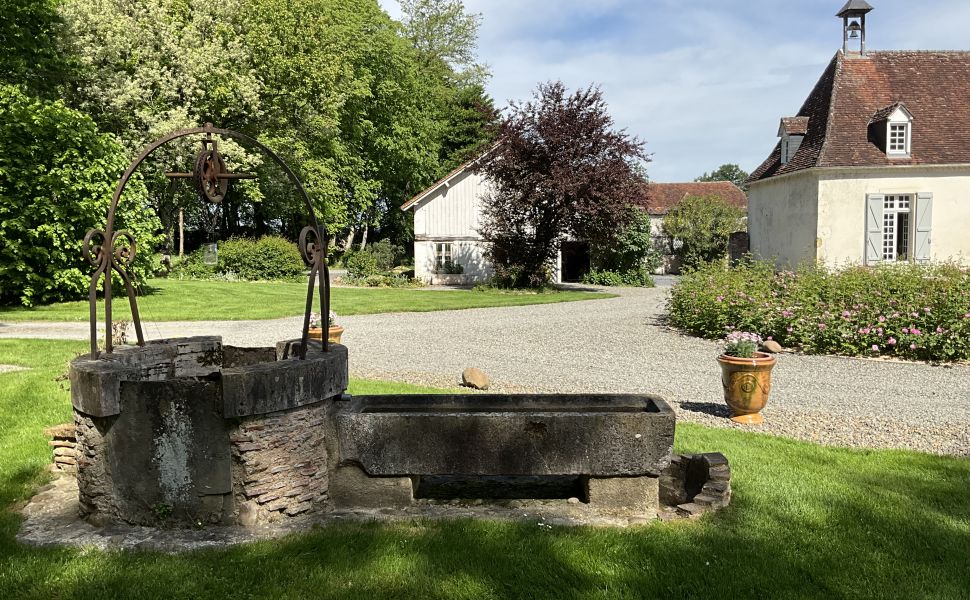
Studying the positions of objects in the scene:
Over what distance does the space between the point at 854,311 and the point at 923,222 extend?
12308mm

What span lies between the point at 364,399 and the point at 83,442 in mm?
1795

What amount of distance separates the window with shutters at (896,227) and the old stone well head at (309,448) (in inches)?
792

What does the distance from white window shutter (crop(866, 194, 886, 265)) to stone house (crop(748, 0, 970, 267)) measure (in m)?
0.03

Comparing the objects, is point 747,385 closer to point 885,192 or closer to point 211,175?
point 211,175

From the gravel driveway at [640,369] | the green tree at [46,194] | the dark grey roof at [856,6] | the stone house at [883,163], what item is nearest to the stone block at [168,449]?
the gravel driveway at [640,369]

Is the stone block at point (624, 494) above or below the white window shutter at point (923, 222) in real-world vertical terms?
below

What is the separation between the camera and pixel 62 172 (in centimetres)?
1627

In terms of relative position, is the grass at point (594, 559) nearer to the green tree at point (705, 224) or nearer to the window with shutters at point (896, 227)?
the window with shutters at point (896, 227)

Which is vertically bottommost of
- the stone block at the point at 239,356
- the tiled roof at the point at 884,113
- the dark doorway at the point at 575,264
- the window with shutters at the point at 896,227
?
the stone block at the point at 239,356

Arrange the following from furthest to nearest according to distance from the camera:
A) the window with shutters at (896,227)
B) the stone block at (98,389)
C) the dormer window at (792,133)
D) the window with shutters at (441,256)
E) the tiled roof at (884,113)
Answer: the window with shutters at (441,256)
the dormer window at (792,133)
the window with shutters at (896,227)
the tiled roof at (884,113)
the stone block at (98,389)

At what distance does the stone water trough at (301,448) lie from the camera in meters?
4.03

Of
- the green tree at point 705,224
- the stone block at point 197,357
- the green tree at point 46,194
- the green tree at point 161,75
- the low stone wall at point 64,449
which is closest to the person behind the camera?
the low stone wall at point 64,449

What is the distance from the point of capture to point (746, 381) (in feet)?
23.0

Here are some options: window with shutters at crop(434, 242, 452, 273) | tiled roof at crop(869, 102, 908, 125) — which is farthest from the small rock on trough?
window with shutters at crop(434, 242, 452, 273)
